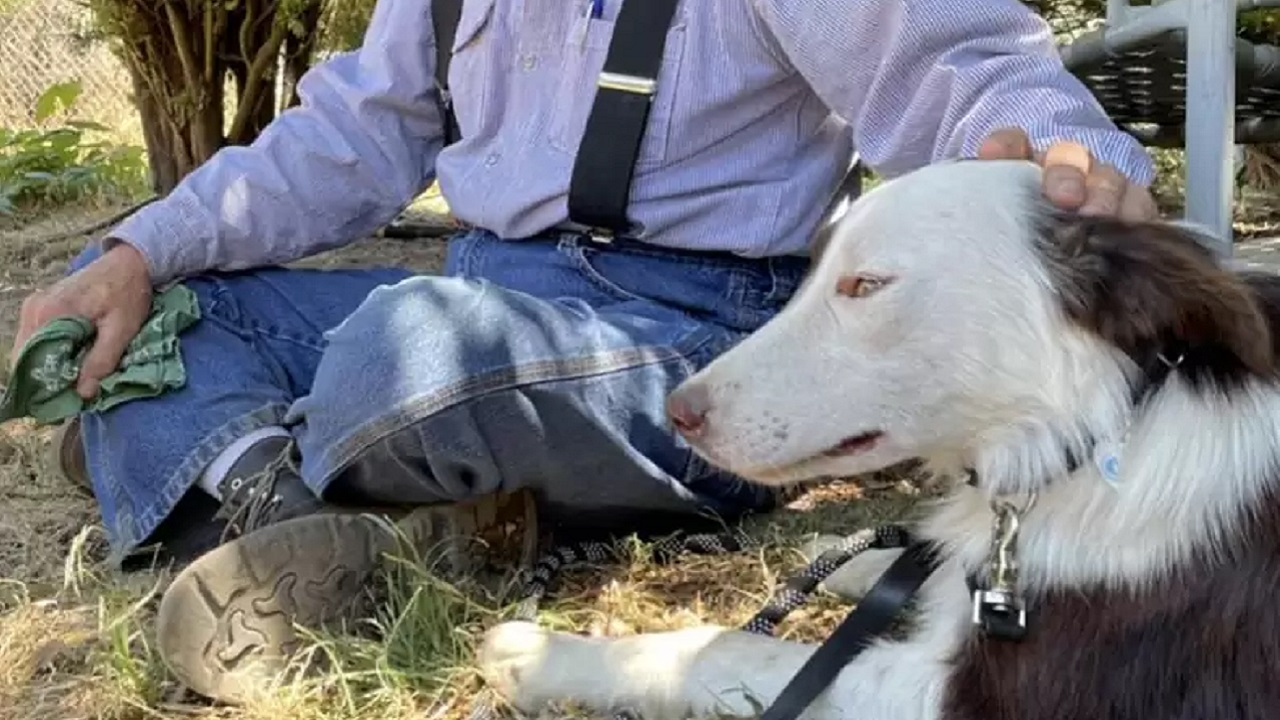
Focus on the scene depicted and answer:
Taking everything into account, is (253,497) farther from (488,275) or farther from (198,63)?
(198,63)

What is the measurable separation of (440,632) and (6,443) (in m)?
1.60

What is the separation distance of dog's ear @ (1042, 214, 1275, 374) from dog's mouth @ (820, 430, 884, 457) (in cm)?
25

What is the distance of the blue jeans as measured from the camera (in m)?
2.25

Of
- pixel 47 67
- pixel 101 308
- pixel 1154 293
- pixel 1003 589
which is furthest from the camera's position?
pixel 47 67

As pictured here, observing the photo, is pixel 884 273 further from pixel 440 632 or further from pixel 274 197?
pixel 274 197

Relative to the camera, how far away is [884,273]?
5.85 ft

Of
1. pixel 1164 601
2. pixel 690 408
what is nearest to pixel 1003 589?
pixel 1164 601

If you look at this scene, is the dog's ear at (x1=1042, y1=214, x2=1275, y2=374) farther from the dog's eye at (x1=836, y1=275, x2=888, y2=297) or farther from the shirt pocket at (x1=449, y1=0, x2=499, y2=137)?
the shirt pocket at (x1=449, y1=0, x2=499, y2=137)

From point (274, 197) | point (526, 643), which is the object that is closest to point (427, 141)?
point (274, 197)

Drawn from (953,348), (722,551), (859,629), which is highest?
(953,348)

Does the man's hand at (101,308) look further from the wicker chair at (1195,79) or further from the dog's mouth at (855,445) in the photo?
the wicker chair at (1195,79)

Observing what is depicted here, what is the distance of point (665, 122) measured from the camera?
2.49 m

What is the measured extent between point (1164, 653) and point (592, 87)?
133 cm

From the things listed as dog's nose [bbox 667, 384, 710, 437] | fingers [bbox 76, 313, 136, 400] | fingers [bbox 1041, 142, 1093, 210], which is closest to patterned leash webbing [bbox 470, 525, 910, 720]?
dog's nose [bbox 667, 384, 710, 437]
